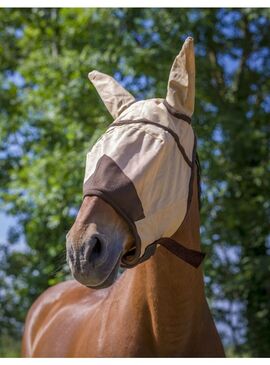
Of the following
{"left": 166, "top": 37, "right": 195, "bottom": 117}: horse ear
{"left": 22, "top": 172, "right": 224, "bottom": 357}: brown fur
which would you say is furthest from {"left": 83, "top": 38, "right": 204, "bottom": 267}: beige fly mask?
{"left": 22, "top": 172, "right": 224, "bottom": 357}: brown fur

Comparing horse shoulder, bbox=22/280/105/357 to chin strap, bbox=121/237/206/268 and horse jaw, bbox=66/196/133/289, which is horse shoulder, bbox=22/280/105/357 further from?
horse jaw, bbox=66/196/133/289

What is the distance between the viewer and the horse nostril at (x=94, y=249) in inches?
90.3

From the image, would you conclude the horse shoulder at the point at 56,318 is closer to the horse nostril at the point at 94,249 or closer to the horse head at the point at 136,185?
the horse head at the point at 136,185

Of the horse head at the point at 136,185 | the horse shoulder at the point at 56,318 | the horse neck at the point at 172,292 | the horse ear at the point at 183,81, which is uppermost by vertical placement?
the horse ear at the point at 183,81

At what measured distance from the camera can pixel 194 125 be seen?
8062 mm

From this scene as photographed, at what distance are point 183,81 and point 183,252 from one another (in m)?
0.81

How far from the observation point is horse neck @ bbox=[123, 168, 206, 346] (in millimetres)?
2910

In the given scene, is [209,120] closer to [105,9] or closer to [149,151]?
[105,9]

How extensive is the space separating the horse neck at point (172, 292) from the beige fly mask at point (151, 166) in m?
0.06

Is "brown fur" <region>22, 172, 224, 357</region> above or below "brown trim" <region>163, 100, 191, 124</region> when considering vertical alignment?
below

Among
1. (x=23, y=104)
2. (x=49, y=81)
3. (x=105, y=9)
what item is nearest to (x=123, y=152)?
(x=105, y=9)

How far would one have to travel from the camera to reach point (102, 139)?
2.68 meters

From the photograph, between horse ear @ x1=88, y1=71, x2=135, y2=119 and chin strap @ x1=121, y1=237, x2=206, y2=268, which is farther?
horse ear @ x1=88, y1=71, x2=135, y2=119

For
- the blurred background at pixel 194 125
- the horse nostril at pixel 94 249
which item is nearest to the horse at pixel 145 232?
the horse nostril at pixel 94 249
